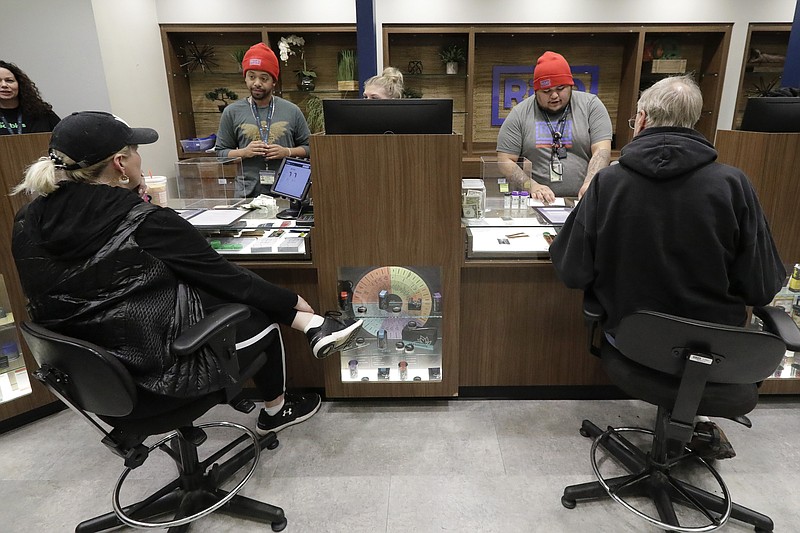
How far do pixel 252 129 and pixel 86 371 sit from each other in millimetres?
2195

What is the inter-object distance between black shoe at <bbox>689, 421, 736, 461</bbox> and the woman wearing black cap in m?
1.76

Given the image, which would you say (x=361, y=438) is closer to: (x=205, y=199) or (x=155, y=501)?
(x=155, y=501)

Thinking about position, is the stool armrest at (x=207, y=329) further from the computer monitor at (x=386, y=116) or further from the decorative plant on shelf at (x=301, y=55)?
the decorative plant on shelf at (x=301, y=55)

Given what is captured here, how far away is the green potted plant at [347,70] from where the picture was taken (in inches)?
168

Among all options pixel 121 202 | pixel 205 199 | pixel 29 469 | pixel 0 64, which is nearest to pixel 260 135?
pixel 205 199

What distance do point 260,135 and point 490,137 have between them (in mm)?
2346

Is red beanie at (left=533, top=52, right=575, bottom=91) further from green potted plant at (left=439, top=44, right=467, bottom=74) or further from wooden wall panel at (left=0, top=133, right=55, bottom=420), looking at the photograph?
wooden wall panel at (left=0, top=133, right=55, bottom=420)

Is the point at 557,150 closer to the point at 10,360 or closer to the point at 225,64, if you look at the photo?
the point at 10,360

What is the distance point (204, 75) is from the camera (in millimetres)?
4531

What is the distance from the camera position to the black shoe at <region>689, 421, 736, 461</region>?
1.87 meters

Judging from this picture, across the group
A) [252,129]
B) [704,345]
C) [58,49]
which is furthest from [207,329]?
[58,49]

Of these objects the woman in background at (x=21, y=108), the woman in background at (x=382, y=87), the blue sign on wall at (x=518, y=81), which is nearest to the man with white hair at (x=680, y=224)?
the woman in background at (x=382, y=87)

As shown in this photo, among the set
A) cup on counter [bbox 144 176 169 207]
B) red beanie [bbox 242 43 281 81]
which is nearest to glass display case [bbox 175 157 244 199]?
cup on counter [bbox 144 176 169 207]

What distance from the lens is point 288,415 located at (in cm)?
206
